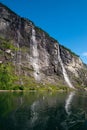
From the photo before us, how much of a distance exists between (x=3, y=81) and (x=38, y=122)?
138 m

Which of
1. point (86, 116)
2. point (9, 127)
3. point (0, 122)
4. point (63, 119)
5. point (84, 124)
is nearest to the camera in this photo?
point (9, 127)

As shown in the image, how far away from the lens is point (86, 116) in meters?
59.6

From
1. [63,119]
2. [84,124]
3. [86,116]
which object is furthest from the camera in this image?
[86,116]

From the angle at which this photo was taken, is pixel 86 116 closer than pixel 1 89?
Yes

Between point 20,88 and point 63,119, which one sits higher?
point 20,88

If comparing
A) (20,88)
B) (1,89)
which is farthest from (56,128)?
(20,88)

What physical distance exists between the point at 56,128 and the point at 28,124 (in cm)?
612

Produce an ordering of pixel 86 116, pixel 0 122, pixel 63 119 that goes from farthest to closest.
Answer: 1. pixel 86 116
2. pixel 63 119
3. pixel 0 122

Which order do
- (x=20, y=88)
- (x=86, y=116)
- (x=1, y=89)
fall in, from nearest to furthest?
1. (x=86, y=116)
2. (x=1, y=89)
3. (x=20, y=88)

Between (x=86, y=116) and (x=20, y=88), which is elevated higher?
(x=20, y=88)

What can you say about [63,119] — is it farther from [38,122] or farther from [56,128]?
[56,128]

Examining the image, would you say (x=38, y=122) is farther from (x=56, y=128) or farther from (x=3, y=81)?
(x=3, y=81)

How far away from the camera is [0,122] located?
4559 cm

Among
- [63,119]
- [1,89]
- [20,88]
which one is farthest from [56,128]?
[20,88]
